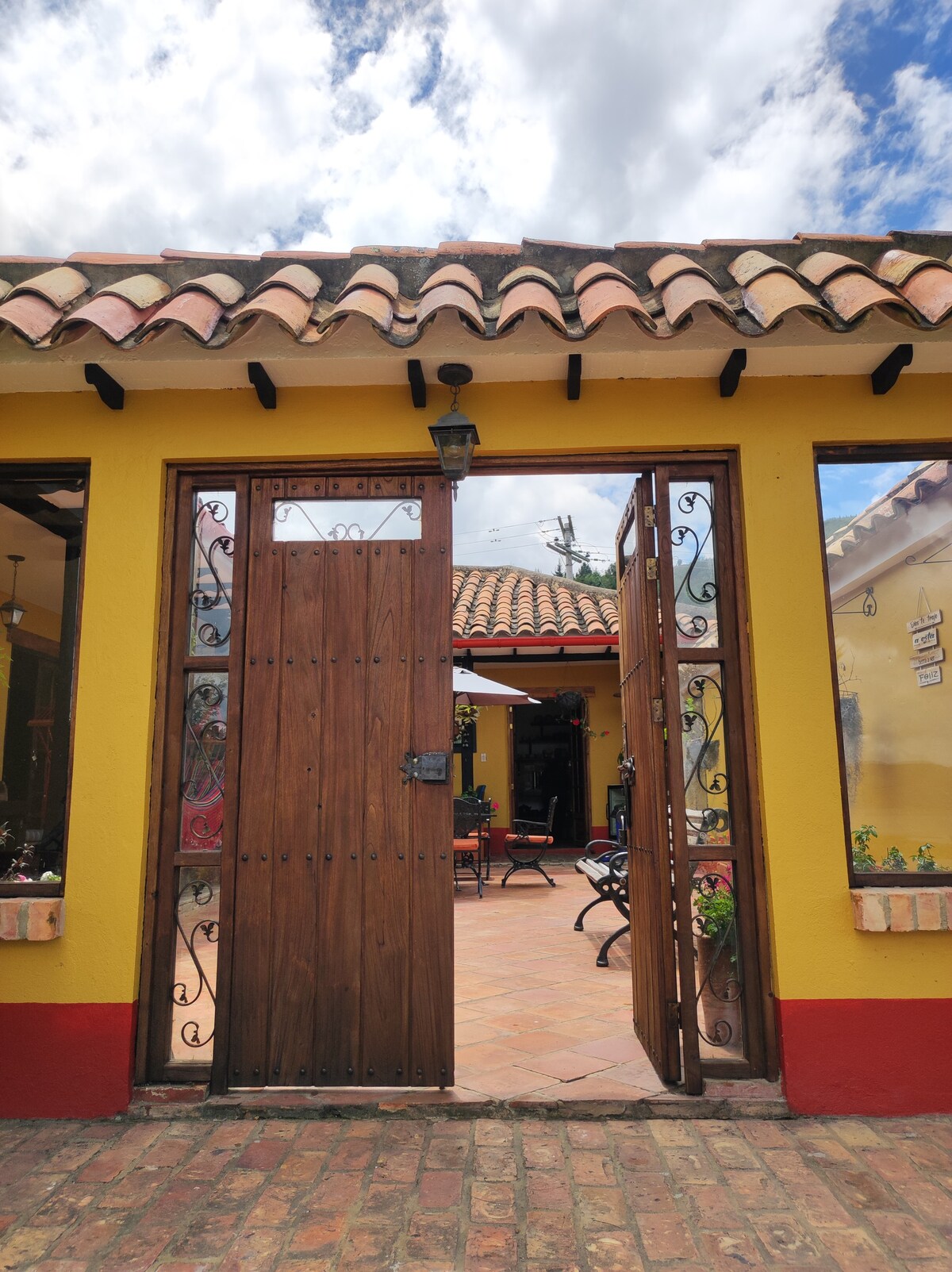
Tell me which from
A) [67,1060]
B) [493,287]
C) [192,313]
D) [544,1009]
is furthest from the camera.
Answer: [544,1009]

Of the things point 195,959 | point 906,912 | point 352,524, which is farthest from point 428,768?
point 906,912

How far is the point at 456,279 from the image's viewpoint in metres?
3.34

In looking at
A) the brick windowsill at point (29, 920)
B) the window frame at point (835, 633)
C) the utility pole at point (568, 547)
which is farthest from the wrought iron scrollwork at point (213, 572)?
Answer: the utility pole at point (568, 547)

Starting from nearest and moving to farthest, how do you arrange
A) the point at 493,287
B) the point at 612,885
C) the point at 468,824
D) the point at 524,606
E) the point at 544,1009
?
the point at 493,287
the point at 544,1009
the point at 612,885
the point at 468,824
the point at 524,606

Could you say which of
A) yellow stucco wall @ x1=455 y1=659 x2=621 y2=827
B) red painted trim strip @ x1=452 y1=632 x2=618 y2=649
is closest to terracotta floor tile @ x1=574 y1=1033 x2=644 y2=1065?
red painted trim strip @ x1=452 y1=632 x2=618 y2=649

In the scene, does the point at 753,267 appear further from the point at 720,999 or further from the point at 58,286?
the point at 720,999

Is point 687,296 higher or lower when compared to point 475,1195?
higher

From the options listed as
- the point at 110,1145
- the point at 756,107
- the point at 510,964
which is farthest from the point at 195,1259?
the point at 756,107

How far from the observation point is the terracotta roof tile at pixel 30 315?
2861mm

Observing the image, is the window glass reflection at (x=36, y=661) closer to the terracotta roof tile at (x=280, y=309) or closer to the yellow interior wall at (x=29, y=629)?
the yellow interior wall at (x=29, y=629)

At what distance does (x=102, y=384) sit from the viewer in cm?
338

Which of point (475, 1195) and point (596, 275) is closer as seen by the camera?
point (475, 1195)

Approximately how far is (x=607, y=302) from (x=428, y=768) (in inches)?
72.2

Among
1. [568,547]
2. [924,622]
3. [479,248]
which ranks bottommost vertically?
[924,622]
